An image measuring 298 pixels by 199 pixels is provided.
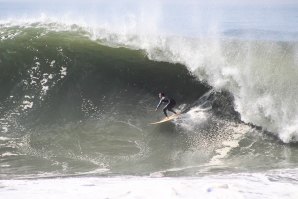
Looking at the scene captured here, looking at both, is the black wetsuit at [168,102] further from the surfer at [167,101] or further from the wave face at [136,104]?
the wave face at [136,104]

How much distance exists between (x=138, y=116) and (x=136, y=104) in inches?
25.3

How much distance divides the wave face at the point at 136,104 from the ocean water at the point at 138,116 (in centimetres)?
3

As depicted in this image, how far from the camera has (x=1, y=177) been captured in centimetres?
891

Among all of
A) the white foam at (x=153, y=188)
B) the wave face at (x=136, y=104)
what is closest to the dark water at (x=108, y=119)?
the wave face at (x=136, y=104)

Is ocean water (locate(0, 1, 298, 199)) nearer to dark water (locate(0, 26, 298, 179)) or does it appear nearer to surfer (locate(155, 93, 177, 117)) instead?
dark water (locate(0, 26, 298, 179))

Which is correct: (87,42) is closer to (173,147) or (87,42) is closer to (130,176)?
(173,147)

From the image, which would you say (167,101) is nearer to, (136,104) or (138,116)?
(138,116)

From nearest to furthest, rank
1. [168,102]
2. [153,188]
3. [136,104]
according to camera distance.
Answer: [153,188], [168,102], [136,104]

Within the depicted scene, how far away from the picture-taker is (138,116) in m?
12.4

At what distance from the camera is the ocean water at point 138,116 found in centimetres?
862

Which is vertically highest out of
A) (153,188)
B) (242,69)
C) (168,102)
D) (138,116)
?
(242,69)

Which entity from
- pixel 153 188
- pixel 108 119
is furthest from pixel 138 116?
pixel 153 188

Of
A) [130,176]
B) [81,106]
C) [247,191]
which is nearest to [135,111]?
[81,106]

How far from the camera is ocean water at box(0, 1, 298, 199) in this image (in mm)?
8617
